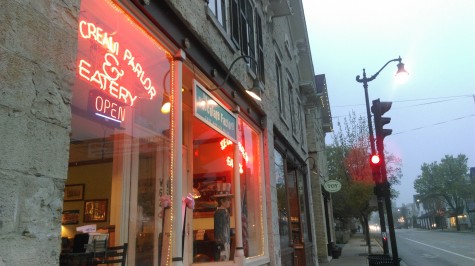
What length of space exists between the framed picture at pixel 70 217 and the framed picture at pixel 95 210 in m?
0.26

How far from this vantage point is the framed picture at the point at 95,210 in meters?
6.68

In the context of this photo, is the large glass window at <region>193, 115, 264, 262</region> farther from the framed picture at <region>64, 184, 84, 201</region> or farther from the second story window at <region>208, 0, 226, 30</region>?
the framed picture at <region>64, 184, 84, 201</region>

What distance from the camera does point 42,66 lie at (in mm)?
2703

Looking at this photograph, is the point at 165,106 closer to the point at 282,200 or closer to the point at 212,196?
the point at 212,196

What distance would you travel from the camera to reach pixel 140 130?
20.8 ft

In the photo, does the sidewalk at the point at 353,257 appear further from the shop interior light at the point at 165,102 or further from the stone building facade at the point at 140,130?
the shop interior light at the point at 165,102

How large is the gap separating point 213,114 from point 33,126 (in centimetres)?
310

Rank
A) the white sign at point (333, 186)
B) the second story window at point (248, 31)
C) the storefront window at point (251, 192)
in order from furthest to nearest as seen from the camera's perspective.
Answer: the white sign at point (333, 186) → the second story window at point (248, 31) → the storefront window at point (251, 192)

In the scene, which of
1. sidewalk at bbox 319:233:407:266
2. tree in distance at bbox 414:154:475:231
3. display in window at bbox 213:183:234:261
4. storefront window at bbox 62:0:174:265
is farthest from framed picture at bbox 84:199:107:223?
tree in distance at bbox 414:154:475:231

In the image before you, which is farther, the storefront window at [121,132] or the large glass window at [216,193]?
the large glass window at [216,193]

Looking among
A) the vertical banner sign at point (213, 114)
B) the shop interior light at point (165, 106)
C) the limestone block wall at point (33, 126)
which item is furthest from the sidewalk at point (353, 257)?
the limestone block wall at point (33, 126)

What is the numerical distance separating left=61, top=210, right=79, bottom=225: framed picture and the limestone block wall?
15.3 feet

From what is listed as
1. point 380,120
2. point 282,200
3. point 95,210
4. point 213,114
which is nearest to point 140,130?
point 213,114

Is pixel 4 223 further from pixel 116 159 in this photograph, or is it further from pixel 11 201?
pixel 116 159
